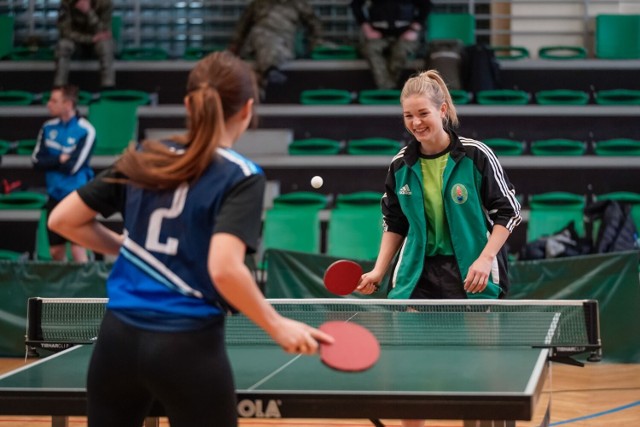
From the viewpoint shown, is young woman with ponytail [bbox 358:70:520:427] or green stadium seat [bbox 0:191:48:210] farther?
green stadium seat [bbox 0:191:48:210]

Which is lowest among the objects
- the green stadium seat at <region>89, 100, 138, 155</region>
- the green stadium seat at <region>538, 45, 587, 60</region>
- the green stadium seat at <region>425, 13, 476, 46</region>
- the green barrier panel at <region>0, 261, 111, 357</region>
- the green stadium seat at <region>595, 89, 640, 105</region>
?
the green barrier panel at <region>0, 261, 111, 357</region>

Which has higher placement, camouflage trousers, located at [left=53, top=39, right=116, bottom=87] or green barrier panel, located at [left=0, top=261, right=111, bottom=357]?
camouflage trousers, located at [left=53, top=39, right=116, bottom=87]

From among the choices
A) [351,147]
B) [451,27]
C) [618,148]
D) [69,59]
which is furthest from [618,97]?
[69,59]

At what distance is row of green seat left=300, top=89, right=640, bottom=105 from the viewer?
10.9 m

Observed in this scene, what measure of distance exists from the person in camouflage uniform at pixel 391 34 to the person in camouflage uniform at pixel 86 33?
2.86 m

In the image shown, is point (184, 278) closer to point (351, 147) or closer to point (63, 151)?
point (63, 151)

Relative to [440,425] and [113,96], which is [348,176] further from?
[440,425]

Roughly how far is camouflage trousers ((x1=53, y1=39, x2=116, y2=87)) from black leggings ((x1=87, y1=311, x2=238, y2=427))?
9434mm

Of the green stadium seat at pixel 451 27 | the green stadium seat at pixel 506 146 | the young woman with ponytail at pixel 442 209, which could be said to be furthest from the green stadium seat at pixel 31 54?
the young woman with ponytail at pixel 442 209

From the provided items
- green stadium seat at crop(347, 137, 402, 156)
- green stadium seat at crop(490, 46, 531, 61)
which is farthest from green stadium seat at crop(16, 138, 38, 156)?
green stadium seat at crop(490, 46, 531, 61)

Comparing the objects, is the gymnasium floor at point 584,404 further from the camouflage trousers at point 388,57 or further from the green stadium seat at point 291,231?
the camouflage trousers at point 388,57

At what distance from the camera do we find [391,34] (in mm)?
11109

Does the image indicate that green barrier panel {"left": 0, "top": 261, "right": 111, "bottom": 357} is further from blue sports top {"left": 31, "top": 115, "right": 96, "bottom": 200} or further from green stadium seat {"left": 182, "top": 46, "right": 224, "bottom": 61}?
green stadium seat {"left": 182, "top": 46, "right": 224, "bottom": 61}

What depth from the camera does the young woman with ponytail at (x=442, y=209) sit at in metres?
4.11
